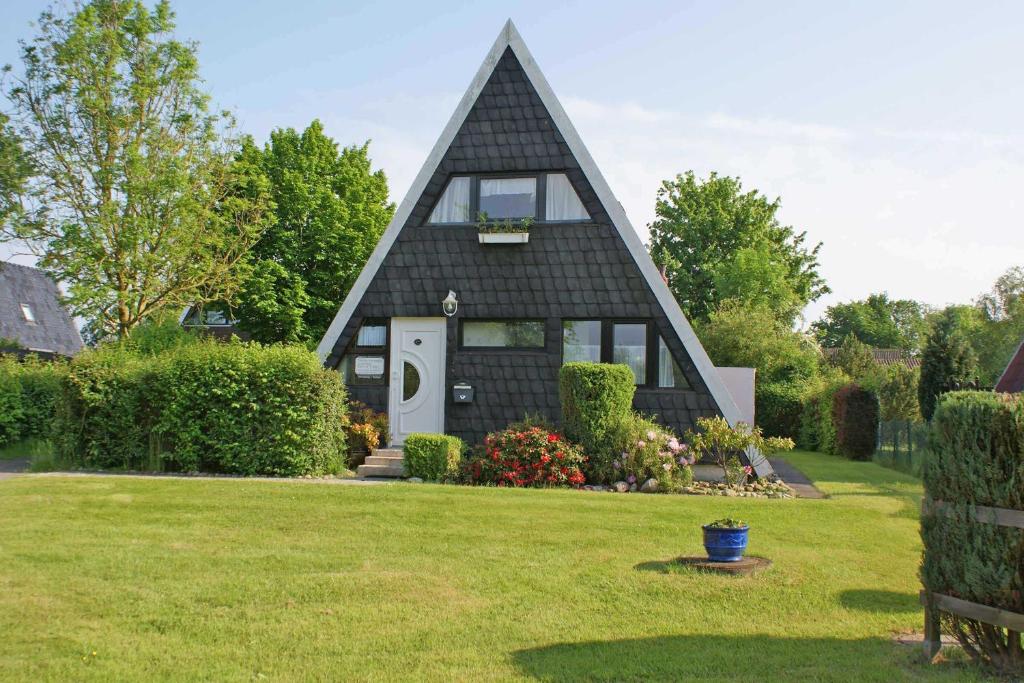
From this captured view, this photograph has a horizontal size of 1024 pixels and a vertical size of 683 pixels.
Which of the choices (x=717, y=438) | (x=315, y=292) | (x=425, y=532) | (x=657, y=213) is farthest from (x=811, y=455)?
(x=657, y=213)

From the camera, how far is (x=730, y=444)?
577 inches

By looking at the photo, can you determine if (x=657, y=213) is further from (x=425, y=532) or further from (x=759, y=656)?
(x=759, y=656)

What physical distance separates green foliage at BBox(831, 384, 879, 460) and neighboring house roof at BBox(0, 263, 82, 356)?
2979 cm

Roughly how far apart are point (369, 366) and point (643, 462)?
5.57 m

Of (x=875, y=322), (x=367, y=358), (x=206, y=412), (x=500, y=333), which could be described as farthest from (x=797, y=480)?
(x=875, y=322)

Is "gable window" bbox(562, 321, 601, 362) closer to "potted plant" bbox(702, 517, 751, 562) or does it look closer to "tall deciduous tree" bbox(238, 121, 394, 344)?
"potted plant" bbox(702, 517, 751, 562)

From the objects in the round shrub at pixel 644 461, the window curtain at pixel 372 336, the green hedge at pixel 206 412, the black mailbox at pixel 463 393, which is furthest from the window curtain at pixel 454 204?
the round shrub at pixel 644 461

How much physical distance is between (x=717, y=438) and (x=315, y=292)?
1417cm

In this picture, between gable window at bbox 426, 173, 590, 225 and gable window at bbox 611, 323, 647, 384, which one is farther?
gable window at bbox 426, 173, 590, 225

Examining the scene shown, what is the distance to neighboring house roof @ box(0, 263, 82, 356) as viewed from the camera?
38656 mm

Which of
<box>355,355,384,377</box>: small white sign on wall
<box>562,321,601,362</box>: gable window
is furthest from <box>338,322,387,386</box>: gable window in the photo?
<box>562,321,601,362</box>: gable window

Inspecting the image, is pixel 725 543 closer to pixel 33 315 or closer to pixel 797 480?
pixel 797 480

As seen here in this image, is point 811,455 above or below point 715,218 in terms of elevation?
below

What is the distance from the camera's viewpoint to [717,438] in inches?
581
